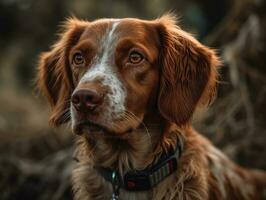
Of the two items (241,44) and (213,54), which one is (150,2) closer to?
(241,44)

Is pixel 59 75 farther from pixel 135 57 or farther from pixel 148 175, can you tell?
pixel 148 175

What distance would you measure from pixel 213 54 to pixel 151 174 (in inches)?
38.7

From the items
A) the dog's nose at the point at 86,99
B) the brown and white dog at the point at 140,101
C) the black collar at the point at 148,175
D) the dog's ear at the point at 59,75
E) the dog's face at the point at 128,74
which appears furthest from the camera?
the dog's ear at the point at 59,75

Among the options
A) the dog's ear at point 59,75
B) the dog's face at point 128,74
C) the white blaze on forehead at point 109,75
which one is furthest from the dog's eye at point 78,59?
the dog's ear at point 59,75

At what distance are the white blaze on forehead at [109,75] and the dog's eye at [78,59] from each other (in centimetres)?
15

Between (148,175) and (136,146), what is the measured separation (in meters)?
0.25

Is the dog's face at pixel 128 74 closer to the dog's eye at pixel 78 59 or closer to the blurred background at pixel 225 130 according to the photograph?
the dog's eye at pixel 78 59

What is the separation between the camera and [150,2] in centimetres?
1303

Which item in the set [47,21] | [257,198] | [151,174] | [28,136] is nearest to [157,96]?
[151,174]

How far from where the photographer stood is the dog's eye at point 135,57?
449cm

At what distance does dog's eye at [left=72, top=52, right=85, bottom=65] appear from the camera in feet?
15.3

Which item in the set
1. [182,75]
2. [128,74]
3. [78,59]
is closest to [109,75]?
[128,74]

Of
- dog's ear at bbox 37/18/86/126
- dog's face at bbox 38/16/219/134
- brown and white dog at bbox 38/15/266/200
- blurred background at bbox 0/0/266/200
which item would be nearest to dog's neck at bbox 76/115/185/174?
brown and white dog at bbox 38/15/266/200

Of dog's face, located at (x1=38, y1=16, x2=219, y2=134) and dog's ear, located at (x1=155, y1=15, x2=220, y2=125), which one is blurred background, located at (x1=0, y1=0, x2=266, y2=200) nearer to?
dog's face, located at (x1=38, y1=16, x2=219, y2=134)
